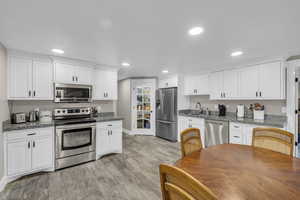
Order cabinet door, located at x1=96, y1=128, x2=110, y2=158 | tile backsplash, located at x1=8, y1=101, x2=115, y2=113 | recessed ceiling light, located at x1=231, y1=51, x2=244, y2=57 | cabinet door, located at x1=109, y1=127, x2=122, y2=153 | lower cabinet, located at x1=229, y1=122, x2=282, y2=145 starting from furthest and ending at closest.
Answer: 1. cabinet door, located at x1=109, y1=127, x2=122, y2=153
2. cabinet door, located at x1=96, y1=128, x2=110, y2=158
3. lower cabinet, located at x1=229, y1=122, x2=282, y2=145
4. tile backsplash, located at x1=8, y1=101, x2=115, y2=113
5. recessed ceiling light, located at x1=231, y1=51, x2=244, y2=57

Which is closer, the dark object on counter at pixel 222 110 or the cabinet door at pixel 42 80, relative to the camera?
the cabinet door at pixel 42 80

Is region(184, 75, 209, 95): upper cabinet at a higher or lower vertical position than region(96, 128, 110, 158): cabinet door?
higher

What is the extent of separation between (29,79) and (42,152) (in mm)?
1417

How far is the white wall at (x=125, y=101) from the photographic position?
539cm

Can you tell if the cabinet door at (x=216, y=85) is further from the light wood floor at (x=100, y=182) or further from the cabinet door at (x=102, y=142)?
the cabinet door at (x=102, y=142)

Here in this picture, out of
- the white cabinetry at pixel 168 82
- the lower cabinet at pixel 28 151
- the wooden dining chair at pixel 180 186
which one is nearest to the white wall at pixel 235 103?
the white cabinetry at pixel 168 82

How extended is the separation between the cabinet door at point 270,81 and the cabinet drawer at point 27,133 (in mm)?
4544

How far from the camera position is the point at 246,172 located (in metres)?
1.10

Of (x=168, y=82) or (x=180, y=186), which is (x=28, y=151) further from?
(x=168, y=82)

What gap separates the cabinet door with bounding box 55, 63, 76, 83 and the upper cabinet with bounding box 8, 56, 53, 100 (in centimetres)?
11

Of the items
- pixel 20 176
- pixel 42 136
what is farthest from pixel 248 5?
pixel 20 176

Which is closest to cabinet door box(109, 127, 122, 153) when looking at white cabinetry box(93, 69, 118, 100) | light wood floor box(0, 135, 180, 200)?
light wood floor box(0, 135, 180, 200)

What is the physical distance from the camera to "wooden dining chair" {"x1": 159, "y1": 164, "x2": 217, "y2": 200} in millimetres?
562

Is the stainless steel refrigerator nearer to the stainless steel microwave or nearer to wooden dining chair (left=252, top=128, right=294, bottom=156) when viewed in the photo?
the stainless steel microwave
